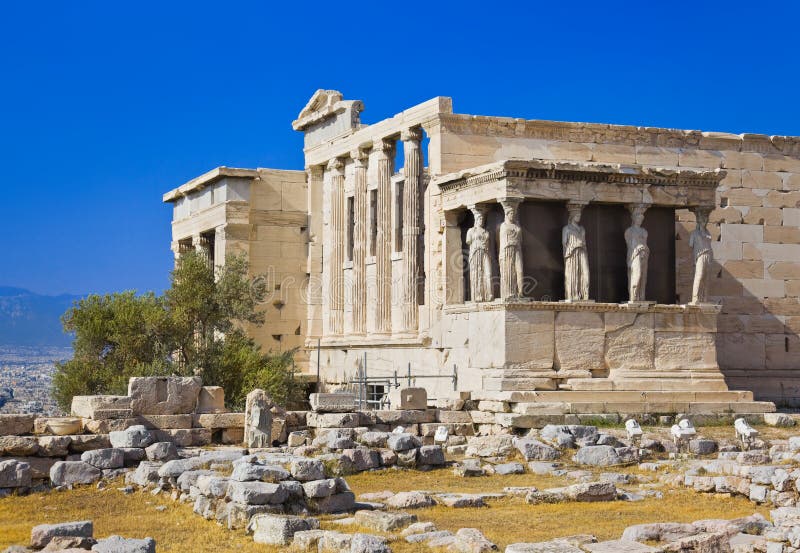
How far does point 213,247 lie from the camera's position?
34.4m

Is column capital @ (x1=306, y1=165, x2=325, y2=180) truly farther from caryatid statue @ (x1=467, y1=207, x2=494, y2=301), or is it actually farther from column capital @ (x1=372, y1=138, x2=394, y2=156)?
caryatid statue @ (x1=467, y1=207, x2=494, y2=301)

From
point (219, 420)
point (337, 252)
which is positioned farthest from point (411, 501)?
point (337, 252)

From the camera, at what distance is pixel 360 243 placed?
29.4m

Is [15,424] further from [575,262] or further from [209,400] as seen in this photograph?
[575,262]

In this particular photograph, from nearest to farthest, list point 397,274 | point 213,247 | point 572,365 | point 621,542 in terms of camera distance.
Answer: point 621,542 → point 572,365 → point 397,274 → point 213,247

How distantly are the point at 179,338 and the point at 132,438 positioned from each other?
11055mm

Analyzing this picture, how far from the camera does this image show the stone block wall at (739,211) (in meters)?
25.4

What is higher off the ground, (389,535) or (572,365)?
(572,365)

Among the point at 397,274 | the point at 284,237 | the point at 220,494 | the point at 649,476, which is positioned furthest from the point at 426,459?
the point at 284,237

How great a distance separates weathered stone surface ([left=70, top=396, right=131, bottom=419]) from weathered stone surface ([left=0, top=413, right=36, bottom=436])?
3.20 feet

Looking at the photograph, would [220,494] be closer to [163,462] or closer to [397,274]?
[163,462]

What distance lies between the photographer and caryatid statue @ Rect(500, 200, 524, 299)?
21.3 meters

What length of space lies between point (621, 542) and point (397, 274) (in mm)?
17743

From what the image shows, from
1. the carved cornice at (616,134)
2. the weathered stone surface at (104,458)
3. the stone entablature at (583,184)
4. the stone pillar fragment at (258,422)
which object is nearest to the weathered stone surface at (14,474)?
the weathered stone surface at (104,458)
